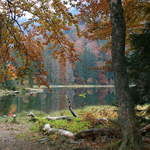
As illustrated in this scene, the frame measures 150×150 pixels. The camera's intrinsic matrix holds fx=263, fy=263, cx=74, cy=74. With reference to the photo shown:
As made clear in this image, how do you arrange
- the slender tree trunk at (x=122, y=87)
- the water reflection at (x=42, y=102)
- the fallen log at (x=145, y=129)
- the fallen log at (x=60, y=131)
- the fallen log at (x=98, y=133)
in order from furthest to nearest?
the water reflection at (x=42, y=102)
the fallen log at (x=60, y=131)
the fallen log at (x=98, y=133)
the fallen log at (x=145, y=129)
the slender tree trunk at (x=122, y=87)

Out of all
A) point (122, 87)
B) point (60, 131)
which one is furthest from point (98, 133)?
point (122, 87)

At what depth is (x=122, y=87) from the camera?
6492mm

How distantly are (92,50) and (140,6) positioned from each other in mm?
109630

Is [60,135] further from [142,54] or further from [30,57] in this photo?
[142,54]

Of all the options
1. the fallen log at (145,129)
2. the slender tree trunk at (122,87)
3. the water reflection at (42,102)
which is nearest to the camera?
the slender tree trunk at (122,87)

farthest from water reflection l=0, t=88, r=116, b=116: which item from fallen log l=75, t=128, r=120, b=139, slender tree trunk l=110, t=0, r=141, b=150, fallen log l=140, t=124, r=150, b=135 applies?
slender tree trunk l=110, t=0, r=141, b=150

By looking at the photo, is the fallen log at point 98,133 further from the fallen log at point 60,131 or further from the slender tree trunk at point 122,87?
the slender tree trunk at point 122,87

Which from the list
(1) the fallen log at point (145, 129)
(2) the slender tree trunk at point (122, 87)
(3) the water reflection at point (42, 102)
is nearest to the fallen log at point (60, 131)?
(1) the fallen log at point (145, 129)

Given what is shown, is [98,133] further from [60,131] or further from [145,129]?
[60,131]

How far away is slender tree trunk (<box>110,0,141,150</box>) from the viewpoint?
21.0 ft

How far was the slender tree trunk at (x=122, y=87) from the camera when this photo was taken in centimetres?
642

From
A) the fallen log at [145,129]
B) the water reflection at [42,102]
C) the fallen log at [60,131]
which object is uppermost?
the fallen log at [145,129]

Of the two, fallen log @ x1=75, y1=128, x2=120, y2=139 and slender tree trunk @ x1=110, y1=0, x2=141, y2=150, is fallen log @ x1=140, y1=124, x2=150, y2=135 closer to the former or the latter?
fallen log @ x1=75, y1=128, x2=120, y2=139

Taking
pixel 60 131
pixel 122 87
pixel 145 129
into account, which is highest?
pixel 122 87
